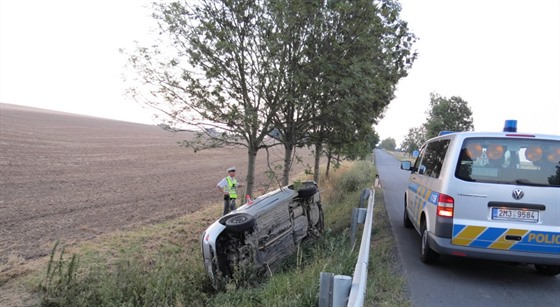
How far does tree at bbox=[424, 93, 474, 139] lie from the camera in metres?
38.3

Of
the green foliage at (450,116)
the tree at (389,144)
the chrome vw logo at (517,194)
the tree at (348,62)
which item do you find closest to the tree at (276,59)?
the tree at (348,62)

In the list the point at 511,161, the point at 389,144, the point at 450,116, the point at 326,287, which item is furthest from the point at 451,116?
the point at 389,144

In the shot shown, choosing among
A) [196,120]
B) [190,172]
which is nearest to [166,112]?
[196,120]

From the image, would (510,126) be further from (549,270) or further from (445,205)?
(549,270)

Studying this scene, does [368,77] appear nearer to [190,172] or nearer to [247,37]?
[247,37]

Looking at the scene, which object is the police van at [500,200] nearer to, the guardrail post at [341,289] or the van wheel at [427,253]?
the van wheel at [427,253]

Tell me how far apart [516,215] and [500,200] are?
10.4 inches

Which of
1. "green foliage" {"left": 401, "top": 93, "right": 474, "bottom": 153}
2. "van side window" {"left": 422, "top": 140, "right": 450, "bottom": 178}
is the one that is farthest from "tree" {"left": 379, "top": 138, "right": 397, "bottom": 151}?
"van side window" {"left": 422, "top": 140, "right": 450, "bottom": 178}

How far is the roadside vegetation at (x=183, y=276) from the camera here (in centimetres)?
447

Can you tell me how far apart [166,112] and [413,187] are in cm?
539

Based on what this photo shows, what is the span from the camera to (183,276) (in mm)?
5957

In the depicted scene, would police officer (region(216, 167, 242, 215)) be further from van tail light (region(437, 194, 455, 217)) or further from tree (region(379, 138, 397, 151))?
tree (region(379, 138, 397, 151))

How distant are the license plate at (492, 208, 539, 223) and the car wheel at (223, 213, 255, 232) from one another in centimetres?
314

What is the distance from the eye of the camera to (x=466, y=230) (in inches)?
191
